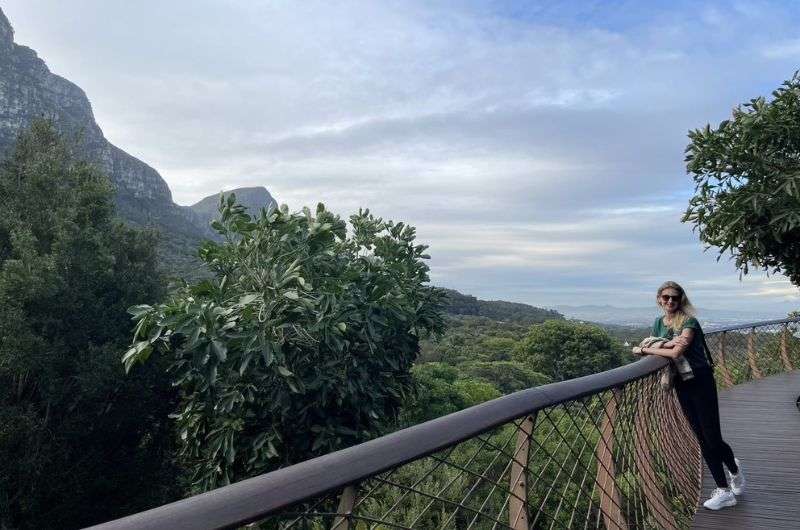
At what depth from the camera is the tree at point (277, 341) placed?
604 cm

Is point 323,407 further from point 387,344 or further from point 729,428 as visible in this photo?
point 729,428

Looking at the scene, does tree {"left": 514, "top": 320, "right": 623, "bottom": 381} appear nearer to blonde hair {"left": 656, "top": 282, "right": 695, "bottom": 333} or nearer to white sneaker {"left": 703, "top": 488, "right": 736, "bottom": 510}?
white sneaker {"left": 703, "top": 488, "right": 736, "bottom": 510}

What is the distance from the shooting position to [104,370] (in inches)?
487

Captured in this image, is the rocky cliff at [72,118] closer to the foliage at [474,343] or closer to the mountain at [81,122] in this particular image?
the mountain at [81,122]

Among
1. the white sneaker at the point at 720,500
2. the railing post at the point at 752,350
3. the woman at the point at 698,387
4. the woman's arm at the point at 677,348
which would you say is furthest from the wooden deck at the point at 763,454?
the woman's arm at the point at 677,348

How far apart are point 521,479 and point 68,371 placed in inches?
527

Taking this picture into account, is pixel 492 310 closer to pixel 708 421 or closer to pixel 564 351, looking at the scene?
pixel 564 351

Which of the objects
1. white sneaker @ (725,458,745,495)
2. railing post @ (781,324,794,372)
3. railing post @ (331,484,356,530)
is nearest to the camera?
railing post @ (331,484,356,530)

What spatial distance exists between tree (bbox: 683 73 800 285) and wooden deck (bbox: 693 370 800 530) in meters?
2.59

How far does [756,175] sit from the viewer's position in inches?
403

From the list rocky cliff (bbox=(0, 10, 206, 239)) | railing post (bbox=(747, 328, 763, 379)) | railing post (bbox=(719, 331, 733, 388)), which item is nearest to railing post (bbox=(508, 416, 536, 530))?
railing post (bbox=(719, 331, 733, 388))

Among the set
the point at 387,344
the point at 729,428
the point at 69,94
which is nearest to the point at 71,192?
the point at 387,344

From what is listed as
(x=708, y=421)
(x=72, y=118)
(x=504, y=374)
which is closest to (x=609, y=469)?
(x=708, y=421)

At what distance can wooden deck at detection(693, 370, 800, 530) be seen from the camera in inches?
150
